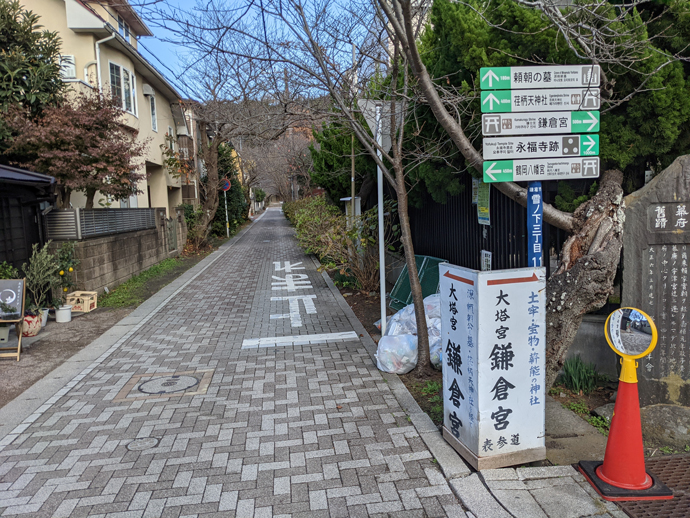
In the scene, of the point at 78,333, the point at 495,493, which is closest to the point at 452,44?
the point at 495,493

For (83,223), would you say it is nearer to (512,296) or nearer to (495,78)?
(495,78)

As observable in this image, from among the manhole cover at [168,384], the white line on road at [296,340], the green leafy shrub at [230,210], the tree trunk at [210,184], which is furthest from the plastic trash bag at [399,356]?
the green leafy shrub at [230,210]

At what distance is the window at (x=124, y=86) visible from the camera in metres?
15.4

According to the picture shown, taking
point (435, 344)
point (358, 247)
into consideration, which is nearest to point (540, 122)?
point (435, 344)

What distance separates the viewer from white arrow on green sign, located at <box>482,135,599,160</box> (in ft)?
13.0

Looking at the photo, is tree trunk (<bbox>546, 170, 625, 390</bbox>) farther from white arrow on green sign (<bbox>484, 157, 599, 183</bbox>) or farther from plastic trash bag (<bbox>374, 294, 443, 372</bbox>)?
plastic trash bag (<bbox>374, 294, 443, 372</bbox>)

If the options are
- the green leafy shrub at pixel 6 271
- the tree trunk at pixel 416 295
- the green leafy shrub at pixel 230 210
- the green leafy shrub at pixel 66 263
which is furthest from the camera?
the green leafy shrub at pixel 230 210

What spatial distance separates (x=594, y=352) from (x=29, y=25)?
1232 centimetres

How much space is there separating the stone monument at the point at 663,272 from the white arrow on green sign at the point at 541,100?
4.08ft

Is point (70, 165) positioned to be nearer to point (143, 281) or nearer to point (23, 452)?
point (143, 281)

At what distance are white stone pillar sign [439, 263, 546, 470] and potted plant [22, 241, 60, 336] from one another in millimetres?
7326

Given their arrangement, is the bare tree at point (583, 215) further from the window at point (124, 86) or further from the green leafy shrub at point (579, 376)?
the window at point (124, 86)

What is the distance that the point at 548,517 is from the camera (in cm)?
318

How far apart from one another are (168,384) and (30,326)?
367cm
